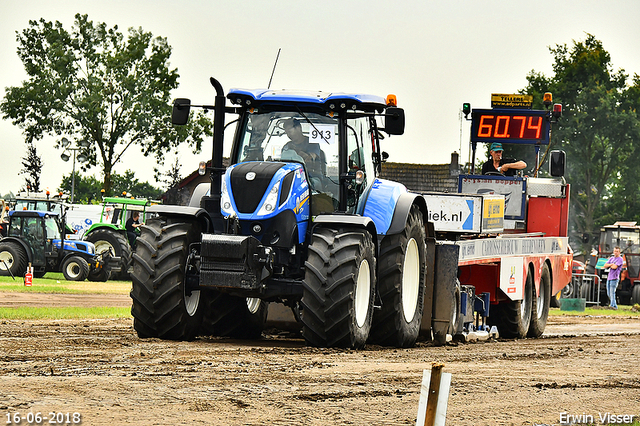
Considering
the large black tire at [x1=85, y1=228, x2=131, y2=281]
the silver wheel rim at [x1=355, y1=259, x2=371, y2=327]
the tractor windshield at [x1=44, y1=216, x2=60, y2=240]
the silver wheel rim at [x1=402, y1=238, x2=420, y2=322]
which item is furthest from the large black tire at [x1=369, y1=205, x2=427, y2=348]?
the large black tire at [x1=85, y1=228, x2=131, y2=281]

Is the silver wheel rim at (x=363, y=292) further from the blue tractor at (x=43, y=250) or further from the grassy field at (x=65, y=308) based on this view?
the blue tractor at (x=43, y=250)

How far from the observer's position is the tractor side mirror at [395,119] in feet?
36.3

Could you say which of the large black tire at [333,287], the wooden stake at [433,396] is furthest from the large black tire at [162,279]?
the wooden stake at [433,396]

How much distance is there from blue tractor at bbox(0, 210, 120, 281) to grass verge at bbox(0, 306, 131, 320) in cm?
1025

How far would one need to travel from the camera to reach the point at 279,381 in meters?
7.49

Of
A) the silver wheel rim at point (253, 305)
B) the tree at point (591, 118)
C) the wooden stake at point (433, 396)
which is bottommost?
the silver wheel rim at point (253, 305)

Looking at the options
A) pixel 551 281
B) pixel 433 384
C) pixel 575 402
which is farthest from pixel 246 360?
pixel 551 281

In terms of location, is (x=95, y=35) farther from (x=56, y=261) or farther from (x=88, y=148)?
(x=56, y=261)

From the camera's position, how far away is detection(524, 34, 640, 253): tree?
5481 centimetres

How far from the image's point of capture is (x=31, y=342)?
32.1ft

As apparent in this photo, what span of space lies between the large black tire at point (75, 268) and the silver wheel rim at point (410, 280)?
18.2 meters

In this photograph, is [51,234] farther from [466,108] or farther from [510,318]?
[510,318]

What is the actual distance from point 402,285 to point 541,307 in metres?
6.31

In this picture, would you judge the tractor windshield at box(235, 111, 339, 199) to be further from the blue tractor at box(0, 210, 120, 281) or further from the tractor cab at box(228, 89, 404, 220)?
the blue tractor at box(0, 210, 120, 281)
